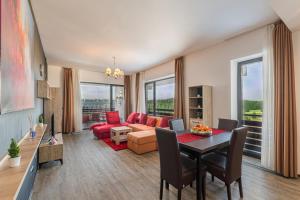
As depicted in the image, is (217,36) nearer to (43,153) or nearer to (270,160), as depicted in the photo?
(270,160)

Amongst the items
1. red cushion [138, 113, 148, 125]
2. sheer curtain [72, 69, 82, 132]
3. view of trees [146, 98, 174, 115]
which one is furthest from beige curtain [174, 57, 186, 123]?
sheer curtain [72, 69, 82, 132]

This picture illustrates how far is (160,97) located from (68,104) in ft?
12.8

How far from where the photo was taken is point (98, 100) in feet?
24.7

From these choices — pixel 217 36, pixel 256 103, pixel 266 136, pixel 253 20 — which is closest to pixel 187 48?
pixel 217 36

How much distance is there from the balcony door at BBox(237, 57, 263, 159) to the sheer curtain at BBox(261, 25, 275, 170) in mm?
404

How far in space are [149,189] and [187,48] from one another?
3.58 meters

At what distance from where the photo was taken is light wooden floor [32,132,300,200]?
218 centimetres

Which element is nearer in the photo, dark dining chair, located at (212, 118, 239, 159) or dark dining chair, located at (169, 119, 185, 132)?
dark dining chair, located at (212, 118, 239, 159)

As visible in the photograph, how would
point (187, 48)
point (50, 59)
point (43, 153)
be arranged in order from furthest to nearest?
point (50, 59)
point (187, 48)
point (43, 153)

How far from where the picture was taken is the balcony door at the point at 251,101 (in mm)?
3410

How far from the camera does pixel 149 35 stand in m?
3.43

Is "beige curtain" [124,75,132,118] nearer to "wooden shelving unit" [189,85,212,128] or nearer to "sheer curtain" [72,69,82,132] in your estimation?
"sheer curtain" [72,69,82,132]

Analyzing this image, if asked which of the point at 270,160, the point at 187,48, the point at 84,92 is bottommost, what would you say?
the point at 270,160

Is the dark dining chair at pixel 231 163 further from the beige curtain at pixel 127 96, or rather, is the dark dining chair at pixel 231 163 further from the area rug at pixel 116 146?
the beige curtain at pixel 127 96
